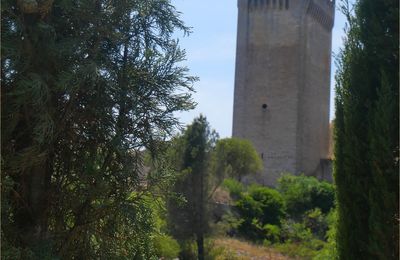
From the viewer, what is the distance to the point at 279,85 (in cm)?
3145

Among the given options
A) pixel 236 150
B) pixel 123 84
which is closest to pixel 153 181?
pixel 123 84

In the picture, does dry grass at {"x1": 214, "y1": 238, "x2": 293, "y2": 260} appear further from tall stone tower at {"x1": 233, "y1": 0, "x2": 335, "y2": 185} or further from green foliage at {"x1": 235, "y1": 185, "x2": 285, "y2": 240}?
tall stone tower at {"x1": 233, "y1": 0, "x2": 335, "y2": 185}

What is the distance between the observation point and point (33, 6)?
345 centimetres

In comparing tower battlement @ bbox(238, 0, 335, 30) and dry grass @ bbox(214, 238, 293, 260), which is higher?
tower battlement @ bbox(238, 0, 335, 30)

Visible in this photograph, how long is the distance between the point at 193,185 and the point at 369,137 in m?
10.1

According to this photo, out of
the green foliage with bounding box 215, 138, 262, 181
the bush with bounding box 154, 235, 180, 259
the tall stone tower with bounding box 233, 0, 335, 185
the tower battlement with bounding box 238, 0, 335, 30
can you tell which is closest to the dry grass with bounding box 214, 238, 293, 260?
the bush with bounding box 154, 235, 180, 259

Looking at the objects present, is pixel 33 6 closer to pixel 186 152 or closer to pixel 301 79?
pixel 186 152

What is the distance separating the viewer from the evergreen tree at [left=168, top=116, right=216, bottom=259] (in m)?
13.8

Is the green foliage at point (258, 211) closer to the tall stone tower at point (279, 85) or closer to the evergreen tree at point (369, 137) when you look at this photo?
the tall stone tower at point (279, 85)

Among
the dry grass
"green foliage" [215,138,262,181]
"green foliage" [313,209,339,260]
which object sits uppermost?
"green foliage" [215,138,262,181]

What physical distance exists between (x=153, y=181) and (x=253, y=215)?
17.5m

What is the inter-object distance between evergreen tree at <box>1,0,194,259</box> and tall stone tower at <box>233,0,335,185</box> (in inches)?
1061

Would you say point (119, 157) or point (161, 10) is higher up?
point (161, 10)

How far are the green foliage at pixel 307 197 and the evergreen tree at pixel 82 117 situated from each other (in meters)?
18.9
